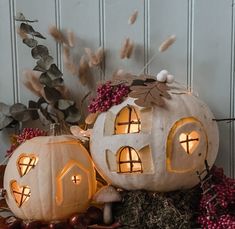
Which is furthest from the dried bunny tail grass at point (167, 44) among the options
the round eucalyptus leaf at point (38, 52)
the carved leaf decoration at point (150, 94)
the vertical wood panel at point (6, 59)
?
the vertical wood panel at point (6, 59)

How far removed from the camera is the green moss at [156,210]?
0.74m

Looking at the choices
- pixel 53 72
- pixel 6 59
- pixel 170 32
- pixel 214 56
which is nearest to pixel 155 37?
pixel 170 32

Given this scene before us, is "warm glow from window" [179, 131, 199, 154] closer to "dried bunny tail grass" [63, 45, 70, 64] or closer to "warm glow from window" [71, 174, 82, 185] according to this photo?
"warm glow from window" [71, 174, 82, 185]

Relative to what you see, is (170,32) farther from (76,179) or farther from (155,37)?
(76,179)

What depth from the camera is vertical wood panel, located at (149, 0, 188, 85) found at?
0.95 m

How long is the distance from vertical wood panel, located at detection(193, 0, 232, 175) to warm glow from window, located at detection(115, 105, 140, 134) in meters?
0.26

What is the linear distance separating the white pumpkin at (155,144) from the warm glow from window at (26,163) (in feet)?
0.38

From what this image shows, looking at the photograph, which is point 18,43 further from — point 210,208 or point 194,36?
point 210,208

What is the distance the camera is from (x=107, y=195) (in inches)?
30.6

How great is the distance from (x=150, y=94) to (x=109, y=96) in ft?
0.30

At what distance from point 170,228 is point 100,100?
0.90 ft

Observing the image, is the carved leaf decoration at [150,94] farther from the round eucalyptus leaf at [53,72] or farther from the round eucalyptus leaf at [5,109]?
the round eucalyptus leaf at [5,109]

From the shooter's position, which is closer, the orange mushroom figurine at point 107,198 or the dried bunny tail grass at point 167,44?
the orange mushroom figurine at point 107,198

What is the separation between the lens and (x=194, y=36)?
3.14 feet
